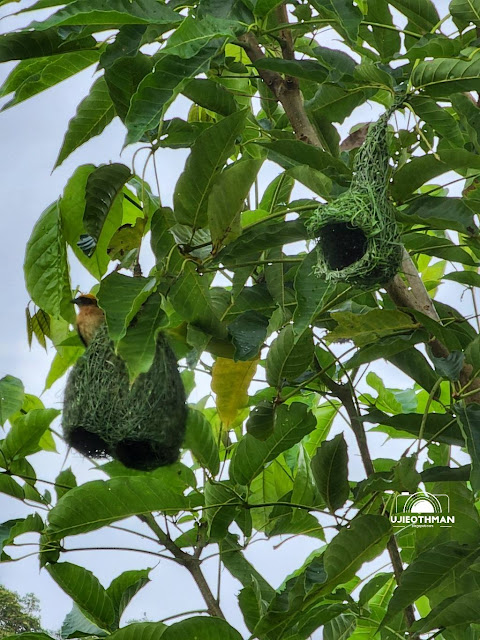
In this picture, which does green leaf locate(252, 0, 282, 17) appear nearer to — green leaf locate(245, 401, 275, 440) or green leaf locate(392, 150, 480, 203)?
green leaf locate(392, 150, 480, 203)

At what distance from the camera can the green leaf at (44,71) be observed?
1.44 m

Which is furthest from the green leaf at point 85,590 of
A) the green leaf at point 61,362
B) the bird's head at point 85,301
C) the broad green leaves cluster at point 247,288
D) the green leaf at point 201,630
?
the bird's head at point 85,301

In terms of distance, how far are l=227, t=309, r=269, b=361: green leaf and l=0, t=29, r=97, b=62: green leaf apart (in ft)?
1.79

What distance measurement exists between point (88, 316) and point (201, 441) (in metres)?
0.37

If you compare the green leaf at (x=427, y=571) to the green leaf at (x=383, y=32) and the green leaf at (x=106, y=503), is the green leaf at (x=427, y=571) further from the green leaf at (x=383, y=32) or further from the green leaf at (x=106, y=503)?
the green leaf at (x=383, y=32)

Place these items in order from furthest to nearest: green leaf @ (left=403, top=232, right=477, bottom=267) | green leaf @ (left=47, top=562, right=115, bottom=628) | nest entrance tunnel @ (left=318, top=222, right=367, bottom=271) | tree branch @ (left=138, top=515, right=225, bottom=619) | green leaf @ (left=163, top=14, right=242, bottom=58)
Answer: tree branch @ (left=138, top=515, right=225, bottom=619) → green leaf @ (left=47, top=562, right=115, bottom=628) → green leaf @ (left=403, top=232, right=477, bottom=267) → nest entrance tunnel @ (left=318, top=222, right=367, bottom=271) → green leaf @ (left=163, top=14, right=242, bottom=58)

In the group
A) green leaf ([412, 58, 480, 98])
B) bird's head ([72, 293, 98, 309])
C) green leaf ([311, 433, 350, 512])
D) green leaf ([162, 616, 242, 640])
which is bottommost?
green leaf ([162, 616, 242, 640])

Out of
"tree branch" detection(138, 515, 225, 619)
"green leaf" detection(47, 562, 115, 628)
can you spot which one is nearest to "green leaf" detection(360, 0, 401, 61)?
"tree branch" detection(138, 515, 225, 619)

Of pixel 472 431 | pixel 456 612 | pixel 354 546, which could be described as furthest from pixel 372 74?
pixel 456 612

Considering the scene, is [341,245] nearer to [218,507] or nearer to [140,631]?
[218,507]

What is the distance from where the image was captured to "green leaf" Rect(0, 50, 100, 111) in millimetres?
1438

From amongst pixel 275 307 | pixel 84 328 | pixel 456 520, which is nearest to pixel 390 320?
pixel 275 307

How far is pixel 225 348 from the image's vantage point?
1.52m

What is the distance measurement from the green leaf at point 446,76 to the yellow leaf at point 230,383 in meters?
0.60
